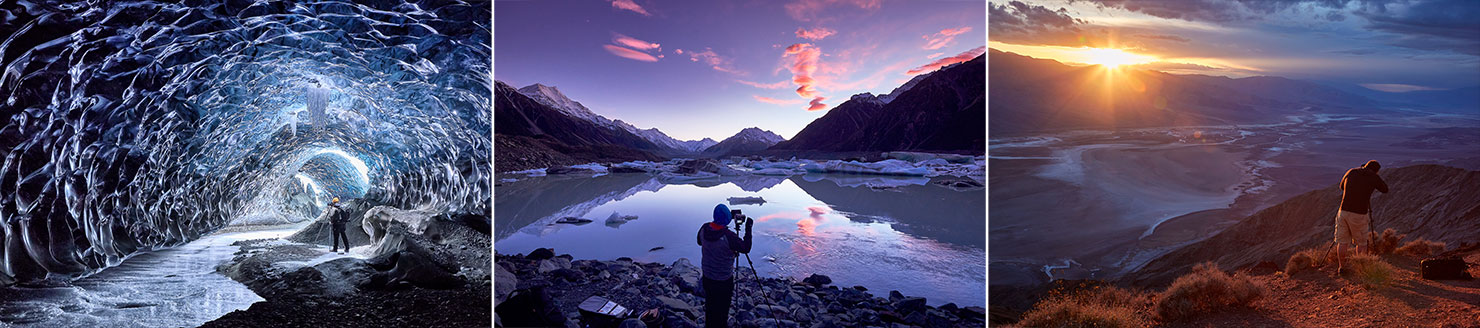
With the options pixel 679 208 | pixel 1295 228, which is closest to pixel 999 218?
pixel 679 208

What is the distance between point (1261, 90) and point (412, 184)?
12001 millimetres

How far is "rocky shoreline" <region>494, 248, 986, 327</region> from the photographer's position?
3.78 meters

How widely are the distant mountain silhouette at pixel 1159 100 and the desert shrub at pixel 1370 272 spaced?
2.31m

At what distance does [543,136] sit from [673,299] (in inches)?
98.2

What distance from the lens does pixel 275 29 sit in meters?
5.06

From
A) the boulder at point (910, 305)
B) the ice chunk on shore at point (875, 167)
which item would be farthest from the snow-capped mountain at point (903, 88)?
the boulder at point (910, 305)

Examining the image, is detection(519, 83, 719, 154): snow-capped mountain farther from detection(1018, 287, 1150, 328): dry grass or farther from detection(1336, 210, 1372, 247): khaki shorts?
detection(1336, 210, 1372, 247): khaki shorts

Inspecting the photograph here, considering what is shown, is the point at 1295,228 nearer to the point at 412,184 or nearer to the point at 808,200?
the point at 808,200

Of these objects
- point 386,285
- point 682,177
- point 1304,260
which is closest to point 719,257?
point 682,177

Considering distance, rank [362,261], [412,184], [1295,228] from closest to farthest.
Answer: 1. [1295,228]
2. [362,261]
3. [412,184]

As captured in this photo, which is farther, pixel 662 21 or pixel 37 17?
pixel 662 21

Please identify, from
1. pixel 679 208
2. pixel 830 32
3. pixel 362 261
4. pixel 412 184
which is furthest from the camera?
pixel 412 184

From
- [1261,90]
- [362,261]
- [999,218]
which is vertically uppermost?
[1261,90]

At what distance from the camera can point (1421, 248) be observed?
4.78 m
